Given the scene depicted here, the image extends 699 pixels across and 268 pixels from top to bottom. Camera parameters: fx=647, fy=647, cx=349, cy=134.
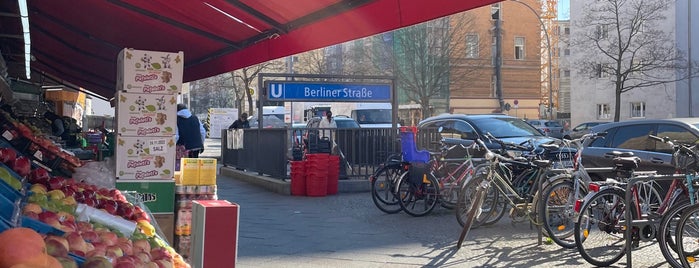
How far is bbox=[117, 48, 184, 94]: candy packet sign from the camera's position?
5.80m

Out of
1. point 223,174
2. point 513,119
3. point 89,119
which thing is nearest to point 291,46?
point 513,119

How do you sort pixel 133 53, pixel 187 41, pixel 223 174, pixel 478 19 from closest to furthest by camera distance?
pixel 133 53 → pixel 187 41 → pixel 223 174 → pixel 478 19

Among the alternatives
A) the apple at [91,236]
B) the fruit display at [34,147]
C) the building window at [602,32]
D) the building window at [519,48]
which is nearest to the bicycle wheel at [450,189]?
the fruit display at [34,147]

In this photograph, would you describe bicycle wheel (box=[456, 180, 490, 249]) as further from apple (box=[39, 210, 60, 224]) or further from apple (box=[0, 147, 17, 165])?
apple (box=[39, 210, 60, 224])

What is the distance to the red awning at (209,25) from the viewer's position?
4.61 m

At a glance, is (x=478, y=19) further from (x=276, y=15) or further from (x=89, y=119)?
(x=276, y=15)

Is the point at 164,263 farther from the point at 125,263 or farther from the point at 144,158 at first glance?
the point at 144,158

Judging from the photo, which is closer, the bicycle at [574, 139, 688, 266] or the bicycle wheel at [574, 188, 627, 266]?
the bicycle at [574, 139, 688, 266]

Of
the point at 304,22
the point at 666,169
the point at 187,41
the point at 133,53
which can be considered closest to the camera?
the point at 304,22

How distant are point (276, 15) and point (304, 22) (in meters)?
0.26

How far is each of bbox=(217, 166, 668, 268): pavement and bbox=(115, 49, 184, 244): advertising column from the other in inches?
44.4

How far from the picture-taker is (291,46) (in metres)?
6.02

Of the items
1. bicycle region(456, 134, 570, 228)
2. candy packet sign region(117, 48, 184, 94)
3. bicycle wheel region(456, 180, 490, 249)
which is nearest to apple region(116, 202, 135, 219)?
candy packet sign region(117, 48, 184, 94)

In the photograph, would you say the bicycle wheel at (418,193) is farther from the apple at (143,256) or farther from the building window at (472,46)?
the building window at (472,46)
